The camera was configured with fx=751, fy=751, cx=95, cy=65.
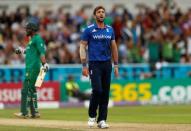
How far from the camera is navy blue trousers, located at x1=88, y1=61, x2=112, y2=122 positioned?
15.9 meters

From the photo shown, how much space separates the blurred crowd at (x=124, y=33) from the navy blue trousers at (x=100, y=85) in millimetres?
14182

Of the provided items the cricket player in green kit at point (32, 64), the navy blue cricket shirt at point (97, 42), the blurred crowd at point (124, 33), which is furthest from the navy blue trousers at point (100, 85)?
the blurred crowd at point (124, 33)

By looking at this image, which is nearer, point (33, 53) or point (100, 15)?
point (100, 15)

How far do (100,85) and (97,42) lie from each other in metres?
0.92

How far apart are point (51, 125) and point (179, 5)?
20029 millimetres

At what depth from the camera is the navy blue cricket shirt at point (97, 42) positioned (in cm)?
1595

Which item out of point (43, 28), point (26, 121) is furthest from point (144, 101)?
point (26, 121)

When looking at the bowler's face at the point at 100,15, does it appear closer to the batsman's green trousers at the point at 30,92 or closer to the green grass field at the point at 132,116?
the green grass field at the point at 132,116

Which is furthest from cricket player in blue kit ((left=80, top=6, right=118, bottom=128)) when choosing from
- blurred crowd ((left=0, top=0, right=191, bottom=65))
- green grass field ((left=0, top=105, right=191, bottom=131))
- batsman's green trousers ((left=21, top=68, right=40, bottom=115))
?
blurred crowd ((left=0, top=0, right=191, bottom=65))

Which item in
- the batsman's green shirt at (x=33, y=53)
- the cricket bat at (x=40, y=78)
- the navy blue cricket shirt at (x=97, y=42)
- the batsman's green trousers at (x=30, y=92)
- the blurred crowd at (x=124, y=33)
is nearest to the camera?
the navy blue cricket shirt at (x=97, y=42)

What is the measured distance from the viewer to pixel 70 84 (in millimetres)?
29422

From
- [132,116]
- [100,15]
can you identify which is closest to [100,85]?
[100,15]

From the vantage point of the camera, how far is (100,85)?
625 inches

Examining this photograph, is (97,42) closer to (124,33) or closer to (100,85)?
(100,85)
